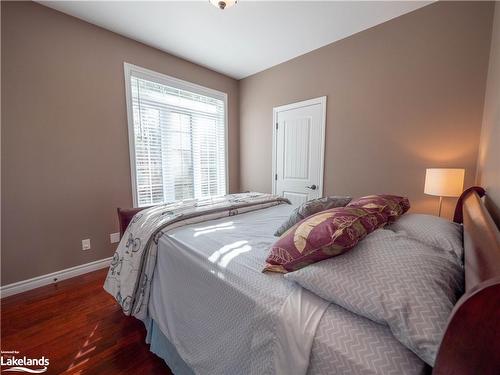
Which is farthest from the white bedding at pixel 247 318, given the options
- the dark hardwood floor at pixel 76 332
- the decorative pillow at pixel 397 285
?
the dark hardwood floor at pixel 76 332

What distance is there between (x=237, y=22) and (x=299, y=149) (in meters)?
1.72

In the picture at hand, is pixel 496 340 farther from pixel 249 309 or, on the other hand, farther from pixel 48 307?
pixel 48 307

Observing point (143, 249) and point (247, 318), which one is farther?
point (143, 249)

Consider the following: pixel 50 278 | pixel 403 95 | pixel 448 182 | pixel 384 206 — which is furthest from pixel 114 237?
pixel 403 95

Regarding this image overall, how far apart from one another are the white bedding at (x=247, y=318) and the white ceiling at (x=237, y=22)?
215 cm

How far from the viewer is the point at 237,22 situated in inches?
91.8

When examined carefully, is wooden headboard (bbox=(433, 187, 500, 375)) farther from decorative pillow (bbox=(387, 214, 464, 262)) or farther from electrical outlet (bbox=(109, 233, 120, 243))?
electrical outlet (bbox=(109, 233, 120, 243))

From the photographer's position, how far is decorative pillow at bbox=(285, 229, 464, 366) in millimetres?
544

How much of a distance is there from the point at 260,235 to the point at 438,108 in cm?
218

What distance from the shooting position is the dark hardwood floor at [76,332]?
1351mm

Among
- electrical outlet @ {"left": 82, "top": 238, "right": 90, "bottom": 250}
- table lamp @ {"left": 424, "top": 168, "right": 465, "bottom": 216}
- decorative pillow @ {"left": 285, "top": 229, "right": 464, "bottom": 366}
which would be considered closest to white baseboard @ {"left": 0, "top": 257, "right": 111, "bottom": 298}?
electrical outlet @ {"left": 82, "top": 238, "right": 90, "bottom": 250}

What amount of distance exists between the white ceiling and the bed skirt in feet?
8.96

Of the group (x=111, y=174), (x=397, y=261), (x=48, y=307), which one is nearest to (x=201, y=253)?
(x=397, y=261)

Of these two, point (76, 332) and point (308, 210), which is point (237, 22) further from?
point (76, 332)
